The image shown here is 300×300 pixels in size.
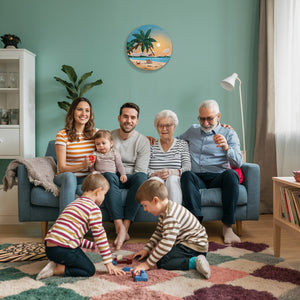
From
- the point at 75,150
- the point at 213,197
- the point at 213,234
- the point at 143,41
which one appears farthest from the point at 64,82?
the point at 213,234

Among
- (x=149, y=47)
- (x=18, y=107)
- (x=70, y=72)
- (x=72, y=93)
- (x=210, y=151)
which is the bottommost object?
(x=210, y=151)

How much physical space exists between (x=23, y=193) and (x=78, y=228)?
1093 millimetres

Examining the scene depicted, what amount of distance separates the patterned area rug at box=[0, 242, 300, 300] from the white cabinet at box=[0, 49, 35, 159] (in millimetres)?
1797

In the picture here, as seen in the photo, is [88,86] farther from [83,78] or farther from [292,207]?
[292,207]

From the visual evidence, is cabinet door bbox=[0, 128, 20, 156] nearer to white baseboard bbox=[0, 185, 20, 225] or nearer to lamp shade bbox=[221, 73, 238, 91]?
white baseboard bbox=[0, 185, 20, 225]

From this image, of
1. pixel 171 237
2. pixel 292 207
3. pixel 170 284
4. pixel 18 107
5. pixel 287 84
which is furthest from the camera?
pixel 18 107

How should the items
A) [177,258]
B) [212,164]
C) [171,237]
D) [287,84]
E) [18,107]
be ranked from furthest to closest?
[18,107] < [287,84] < [212,164] < [177,258] < [171,237]

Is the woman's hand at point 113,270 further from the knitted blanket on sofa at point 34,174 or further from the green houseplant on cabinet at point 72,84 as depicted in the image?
the green houseplant on cabinet at point 72,84

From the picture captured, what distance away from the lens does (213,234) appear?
2.91 metres

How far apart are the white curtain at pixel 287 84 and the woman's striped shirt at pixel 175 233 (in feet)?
6.00

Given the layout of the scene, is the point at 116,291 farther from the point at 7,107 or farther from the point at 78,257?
the point at 7,107

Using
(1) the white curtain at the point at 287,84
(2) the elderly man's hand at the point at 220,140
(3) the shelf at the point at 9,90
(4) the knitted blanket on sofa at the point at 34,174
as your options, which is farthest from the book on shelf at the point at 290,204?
(3) the shelf at the point at 9,90

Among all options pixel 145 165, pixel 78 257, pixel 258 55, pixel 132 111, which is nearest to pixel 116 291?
pixel 78 257

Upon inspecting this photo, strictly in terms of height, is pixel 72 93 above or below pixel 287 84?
below
